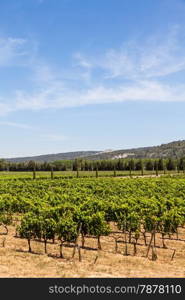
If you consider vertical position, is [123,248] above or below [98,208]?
below

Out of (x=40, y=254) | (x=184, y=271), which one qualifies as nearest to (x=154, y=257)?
(x=184, y=271)

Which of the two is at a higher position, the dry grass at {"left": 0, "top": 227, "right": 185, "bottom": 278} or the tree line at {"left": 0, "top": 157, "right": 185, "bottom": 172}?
the tree line at {"left": 0, "top": 157, "right": 185, "bottom": 172}

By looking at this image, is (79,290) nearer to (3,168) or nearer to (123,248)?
(123,248)

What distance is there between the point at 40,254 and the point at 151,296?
25.5ft

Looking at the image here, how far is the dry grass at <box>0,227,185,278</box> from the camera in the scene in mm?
12328

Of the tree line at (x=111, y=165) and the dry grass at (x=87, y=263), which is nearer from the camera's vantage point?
the dry grass at (x=87, y=263)

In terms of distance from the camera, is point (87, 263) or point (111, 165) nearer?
point (87, 263)

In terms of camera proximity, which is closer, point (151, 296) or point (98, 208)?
point (151, 296)

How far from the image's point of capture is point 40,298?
8.88 meters

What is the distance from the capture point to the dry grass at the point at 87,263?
12.3 m

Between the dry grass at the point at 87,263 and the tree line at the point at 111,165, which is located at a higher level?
the tree line at the point at 111,165

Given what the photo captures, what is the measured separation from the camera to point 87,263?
543 inches

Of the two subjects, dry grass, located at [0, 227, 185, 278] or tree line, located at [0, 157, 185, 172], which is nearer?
dry grass, located at [0, 227, 185, 278]

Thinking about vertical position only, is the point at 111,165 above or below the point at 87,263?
above
